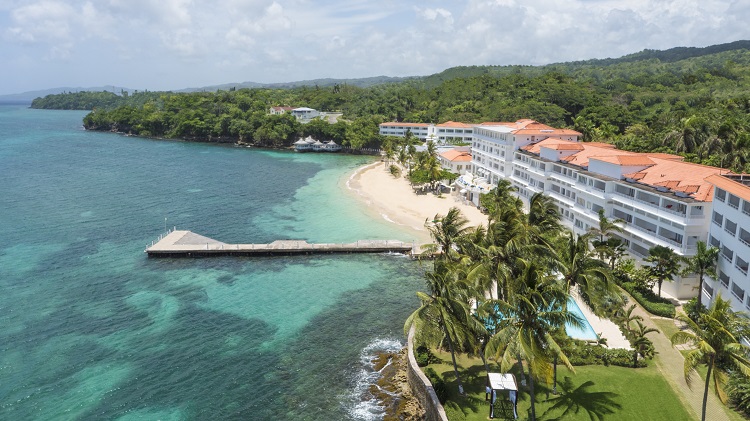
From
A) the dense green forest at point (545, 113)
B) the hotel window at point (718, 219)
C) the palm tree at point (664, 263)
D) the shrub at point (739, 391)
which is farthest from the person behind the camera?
the dense green forest at point (545, 113)

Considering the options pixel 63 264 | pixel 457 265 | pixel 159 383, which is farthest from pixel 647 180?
pixel 63 264

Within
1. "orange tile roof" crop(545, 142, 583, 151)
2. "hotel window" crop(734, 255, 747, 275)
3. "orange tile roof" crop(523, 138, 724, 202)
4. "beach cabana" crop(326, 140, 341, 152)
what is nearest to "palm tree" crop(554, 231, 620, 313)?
"hotel window" crop(734, 255, 747, 275)

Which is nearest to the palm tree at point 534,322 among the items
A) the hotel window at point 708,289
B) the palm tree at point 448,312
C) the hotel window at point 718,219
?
the palm tree at point 448,312

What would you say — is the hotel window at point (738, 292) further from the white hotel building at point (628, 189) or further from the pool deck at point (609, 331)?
the pool deck at point (609, 331)

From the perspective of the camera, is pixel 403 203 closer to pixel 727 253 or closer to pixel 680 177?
pixel 680 177

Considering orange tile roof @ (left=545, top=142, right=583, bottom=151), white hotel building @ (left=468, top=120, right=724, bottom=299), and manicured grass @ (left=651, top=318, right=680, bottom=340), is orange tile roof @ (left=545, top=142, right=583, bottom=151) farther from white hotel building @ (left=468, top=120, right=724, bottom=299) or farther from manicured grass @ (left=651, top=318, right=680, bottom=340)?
manicured grass @ (left=651, top=318, right=680, bottom=340)

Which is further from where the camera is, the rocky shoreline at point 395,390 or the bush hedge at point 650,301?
the bush hedge at point 650,301

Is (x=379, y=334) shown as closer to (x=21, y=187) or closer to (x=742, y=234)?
(x=742, y=234)
